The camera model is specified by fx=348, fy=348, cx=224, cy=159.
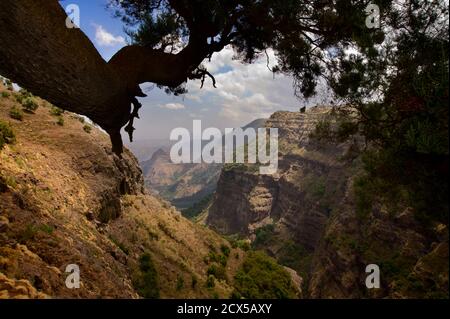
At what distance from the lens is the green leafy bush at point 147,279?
64.7ft

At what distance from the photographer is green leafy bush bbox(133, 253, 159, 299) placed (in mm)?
19733

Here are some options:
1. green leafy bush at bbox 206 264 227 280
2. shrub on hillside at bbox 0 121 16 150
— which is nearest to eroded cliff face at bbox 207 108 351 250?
green leafy bush at bbox 206 264 227 280

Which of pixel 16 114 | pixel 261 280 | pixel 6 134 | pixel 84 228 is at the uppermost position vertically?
pixel 16 114

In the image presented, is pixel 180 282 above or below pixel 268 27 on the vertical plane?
below

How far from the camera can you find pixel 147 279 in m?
21.1

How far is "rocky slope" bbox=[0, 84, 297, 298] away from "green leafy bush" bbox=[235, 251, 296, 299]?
1.41 meters

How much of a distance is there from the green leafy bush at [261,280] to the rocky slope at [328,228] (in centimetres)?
1097

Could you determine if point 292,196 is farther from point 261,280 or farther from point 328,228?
point 261,280

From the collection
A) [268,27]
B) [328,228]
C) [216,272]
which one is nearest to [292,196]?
[328,228]

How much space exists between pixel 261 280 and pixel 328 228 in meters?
52.0

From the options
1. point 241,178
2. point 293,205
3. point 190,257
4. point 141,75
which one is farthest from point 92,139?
point 241,178

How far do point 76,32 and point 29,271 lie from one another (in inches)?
178

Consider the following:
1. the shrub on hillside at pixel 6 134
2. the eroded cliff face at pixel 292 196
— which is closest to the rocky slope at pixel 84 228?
the shrub on hillside at pixel 6 134
